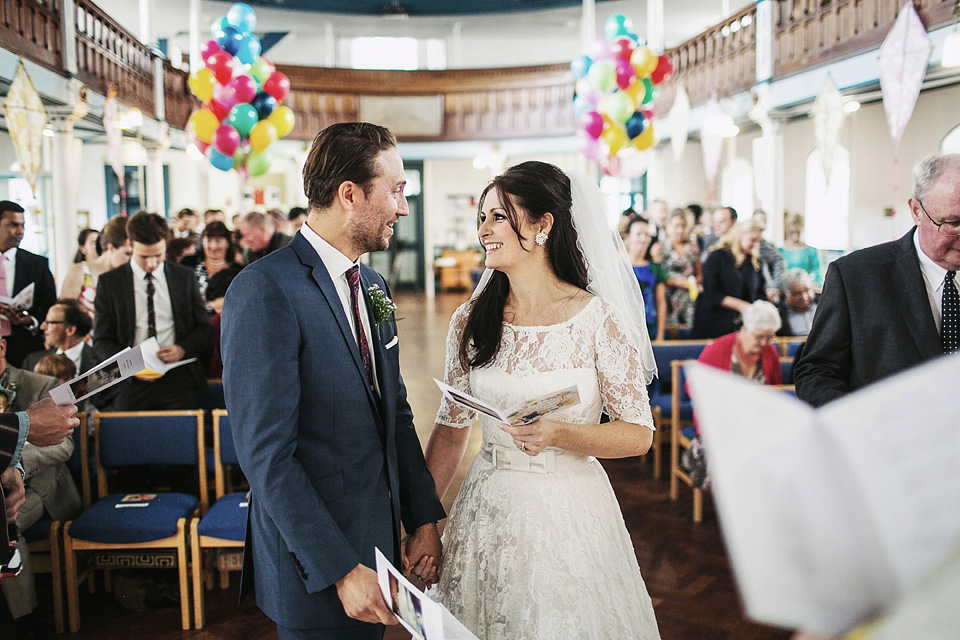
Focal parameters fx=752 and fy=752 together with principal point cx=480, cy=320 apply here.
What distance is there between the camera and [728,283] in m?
5.86

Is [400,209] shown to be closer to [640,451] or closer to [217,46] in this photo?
[640,451]

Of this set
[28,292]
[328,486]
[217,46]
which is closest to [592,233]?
[328,486]

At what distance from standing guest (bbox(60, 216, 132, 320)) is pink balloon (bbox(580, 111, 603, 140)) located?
20.2 feet

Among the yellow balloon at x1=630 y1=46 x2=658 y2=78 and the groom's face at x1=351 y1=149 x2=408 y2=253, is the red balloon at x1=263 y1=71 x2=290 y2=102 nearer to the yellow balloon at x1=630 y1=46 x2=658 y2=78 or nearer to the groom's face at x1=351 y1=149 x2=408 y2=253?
the yellow balloon at x1=630 y1=46 x2=658 y2=78

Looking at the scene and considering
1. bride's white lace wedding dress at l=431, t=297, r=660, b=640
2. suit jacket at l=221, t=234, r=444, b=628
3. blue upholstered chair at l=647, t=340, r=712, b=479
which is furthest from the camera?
blue upholstered chair at l=647, t=340, r=712, b=479

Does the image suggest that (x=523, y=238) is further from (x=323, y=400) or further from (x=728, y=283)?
(x=728, y=283)

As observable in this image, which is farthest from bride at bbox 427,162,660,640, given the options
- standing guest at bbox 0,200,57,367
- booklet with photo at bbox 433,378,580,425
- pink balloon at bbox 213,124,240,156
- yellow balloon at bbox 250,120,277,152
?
yellow balloon at bbox 250,120,277,152

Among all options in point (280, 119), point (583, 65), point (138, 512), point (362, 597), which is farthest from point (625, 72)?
point (362, 597)

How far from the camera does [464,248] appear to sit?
1977 cm

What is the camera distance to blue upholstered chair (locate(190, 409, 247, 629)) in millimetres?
3289

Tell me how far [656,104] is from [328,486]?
14.6m

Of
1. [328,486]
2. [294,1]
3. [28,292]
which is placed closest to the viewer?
[328,486]

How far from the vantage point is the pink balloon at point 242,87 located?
8.71 m

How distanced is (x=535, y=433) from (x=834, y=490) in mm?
1201
